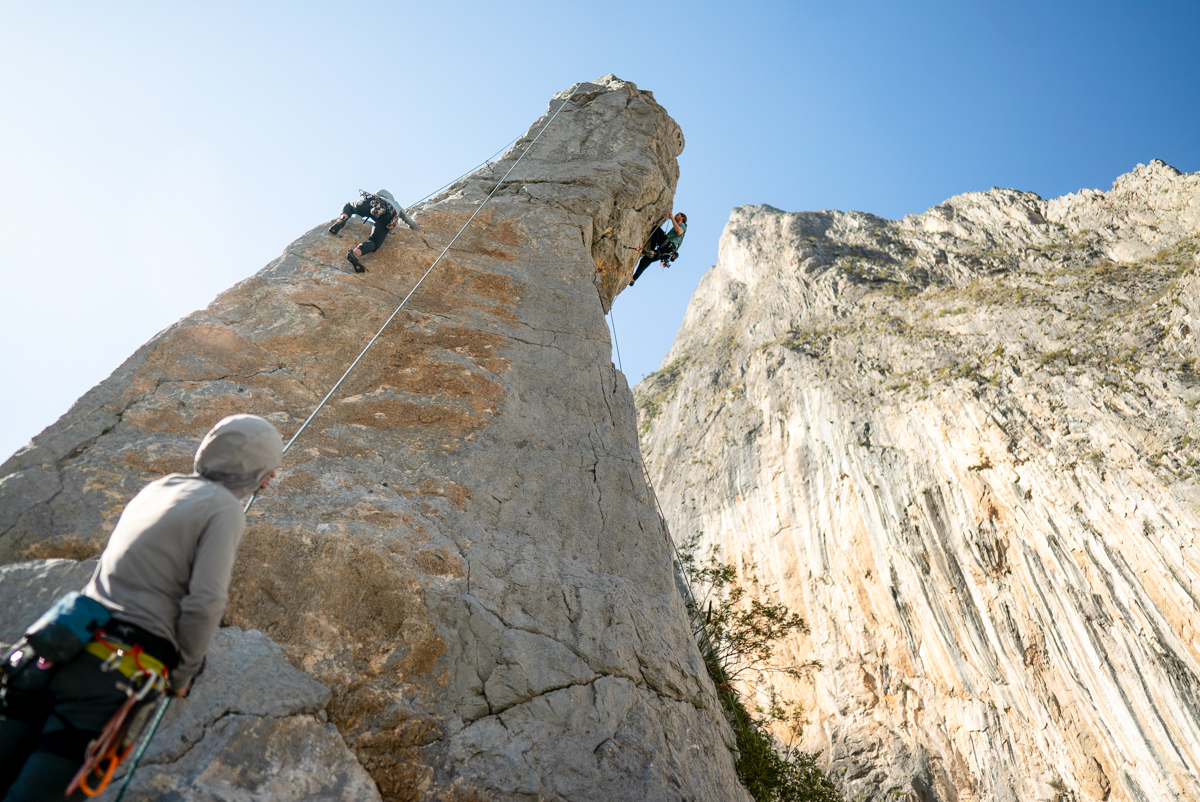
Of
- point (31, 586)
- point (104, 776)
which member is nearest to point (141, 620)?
point (104, 776)

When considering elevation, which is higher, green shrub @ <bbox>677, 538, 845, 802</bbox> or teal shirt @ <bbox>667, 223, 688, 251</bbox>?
teal shirt @ <bbox>667, 223, 688, 251</bbox>

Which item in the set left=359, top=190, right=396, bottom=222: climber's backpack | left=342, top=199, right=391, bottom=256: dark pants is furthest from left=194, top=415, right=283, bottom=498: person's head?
left=359, top=190, right=396, bottom=222: climber's backpack

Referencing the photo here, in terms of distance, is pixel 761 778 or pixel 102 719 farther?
pixel 761 778

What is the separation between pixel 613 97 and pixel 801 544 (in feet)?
54.7

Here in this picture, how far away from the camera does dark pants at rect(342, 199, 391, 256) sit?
20.9 feet

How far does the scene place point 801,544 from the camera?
2264 cm

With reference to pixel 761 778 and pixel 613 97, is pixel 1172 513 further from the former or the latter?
pixel 613 97

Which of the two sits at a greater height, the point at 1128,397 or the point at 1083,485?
the point at 1128,397

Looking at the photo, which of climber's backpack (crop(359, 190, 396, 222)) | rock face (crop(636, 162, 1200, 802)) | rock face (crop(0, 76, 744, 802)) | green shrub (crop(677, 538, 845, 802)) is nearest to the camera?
rock face (crop(0, 76, 744, 802))

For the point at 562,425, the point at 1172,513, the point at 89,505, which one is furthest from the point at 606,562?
the point at 1172,513

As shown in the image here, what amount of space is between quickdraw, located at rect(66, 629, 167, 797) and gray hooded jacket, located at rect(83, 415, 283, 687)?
0.08m

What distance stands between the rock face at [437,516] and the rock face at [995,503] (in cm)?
1009

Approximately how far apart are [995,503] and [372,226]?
1895 centimetres

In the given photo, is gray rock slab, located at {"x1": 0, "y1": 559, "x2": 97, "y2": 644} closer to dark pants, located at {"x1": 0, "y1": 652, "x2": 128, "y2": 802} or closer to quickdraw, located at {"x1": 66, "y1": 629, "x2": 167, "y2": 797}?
dark pants, located at {"x1": 0, "y1": 652, "x2": 128, "y2": 802}
